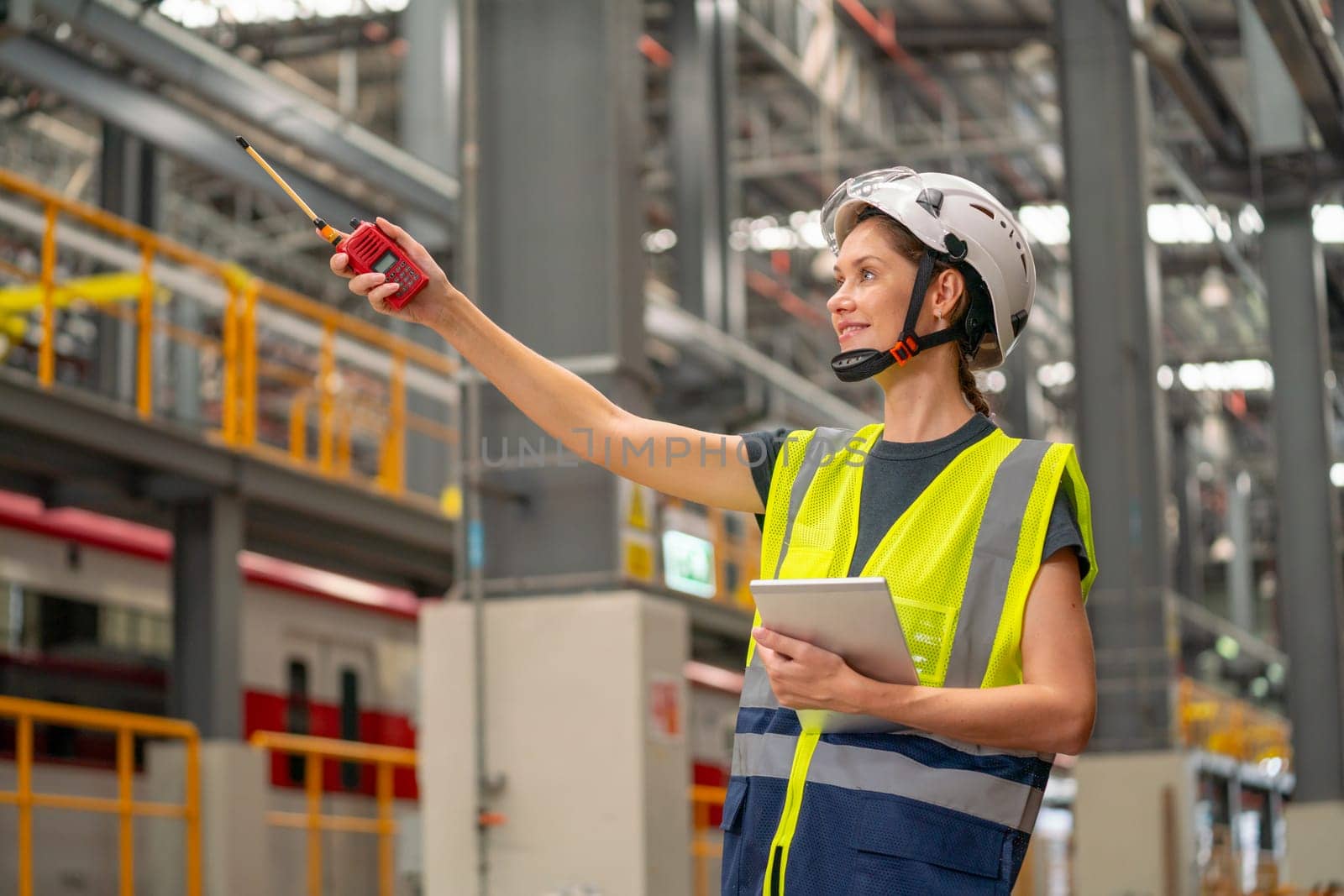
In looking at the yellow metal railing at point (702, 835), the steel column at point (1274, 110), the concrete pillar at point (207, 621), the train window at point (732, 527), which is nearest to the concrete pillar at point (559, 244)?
the concrete pillar at point (207, 621)

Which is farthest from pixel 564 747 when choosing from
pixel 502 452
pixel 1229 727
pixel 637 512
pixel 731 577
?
pixel 1229 727

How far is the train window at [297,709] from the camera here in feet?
41.6

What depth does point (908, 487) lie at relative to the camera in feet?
8.28

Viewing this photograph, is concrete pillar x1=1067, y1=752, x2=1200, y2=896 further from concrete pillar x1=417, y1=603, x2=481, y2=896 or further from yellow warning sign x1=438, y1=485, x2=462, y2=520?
concrete pillar x1=417, y1=603, x2=481, y2=896

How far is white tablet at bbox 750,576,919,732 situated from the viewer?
2.19 meters

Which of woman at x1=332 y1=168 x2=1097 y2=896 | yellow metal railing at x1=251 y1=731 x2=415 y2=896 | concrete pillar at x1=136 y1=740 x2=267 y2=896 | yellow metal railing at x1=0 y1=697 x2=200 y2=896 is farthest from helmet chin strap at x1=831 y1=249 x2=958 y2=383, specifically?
yellow metal railing at x1=251 y1=731 x2=415 y2=896

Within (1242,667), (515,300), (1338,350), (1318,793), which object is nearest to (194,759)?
(515,300)

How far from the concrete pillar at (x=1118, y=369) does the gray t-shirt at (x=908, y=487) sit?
1084 centimetres

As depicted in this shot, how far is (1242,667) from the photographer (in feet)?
131

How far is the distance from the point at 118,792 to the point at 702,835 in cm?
586

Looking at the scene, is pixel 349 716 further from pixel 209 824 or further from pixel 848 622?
pixel 848 622

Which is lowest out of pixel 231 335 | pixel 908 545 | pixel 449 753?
pixel 449 753

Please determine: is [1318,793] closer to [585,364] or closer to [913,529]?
[585,364]

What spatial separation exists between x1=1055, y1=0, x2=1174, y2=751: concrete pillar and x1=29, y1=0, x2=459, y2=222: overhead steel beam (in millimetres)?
5643
